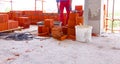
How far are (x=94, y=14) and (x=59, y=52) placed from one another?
2.93 metres

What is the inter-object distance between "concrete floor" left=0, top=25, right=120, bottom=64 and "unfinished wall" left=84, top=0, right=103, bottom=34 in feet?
3.19

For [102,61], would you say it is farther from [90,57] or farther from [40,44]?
[40,44]

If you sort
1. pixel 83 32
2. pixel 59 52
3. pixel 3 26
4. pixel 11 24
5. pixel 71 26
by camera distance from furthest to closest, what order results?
1. pixel 11 24
2. pixel 3 26
3. pixel 71 26
4. pixel 83 32
5. pixel 59 52

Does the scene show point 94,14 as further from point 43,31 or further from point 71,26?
point 43,31

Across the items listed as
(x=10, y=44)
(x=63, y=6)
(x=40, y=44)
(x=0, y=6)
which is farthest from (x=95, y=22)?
(x=0, y=6)

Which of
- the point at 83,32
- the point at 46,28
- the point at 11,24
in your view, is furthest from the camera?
the point at 11,24

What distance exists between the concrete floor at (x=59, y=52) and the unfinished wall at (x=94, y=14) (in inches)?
38.2

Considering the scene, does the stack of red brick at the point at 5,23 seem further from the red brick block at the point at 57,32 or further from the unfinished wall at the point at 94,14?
the unfinished wall at the point at 94,14

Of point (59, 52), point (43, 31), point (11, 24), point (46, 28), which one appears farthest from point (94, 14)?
point (59, 52)

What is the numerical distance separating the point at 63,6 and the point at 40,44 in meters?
2.33

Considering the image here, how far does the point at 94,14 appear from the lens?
7.54 m

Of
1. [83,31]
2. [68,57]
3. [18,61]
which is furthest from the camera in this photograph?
[83,31]

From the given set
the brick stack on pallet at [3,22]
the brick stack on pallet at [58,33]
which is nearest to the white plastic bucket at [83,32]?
the brick stack on pallet at [58,33]

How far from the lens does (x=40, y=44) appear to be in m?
5.93
